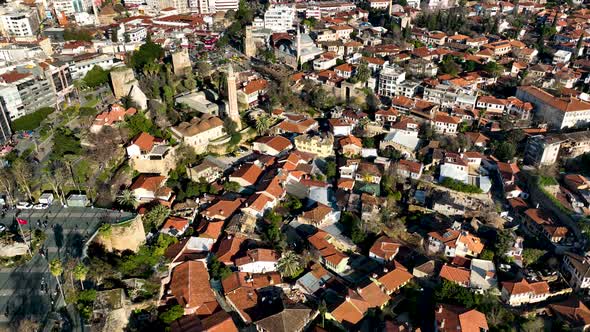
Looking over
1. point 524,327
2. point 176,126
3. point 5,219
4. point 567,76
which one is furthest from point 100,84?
point 567,76

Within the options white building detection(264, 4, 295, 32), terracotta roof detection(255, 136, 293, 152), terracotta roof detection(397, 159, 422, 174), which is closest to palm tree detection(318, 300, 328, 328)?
terracotta roof detection(397, 159, 422, 174)

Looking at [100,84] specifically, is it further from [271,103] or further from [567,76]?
[567,76]

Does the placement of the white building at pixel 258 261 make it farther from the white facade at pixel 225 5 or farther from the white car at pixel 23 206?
the white facade at pixel 225 5

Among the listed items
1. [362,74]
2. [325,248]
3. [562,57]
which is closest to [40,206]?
[325,248]

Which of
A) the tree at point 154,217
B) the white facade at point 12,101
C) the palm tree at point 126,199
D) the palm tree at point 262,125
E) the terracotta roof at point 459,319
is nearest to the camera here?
the terracotta roof at point 459,319

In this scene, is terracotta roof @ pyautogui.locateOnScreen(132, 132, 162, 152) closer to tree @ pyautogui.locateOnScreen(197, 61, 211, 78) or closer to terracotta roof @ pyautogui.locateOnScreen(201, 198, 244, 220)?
terracotta roof @ pyautogui.locateOnScreen(201, 198, 244, 220)

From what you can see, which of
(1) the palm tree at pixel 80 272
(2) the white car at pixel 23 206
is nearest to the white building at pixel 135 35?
(2) the white car at pixel 23 206

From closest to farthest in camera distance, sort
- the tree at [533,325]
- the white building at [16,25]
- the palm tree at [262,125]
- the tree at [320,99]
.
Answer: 1. the tree at [533,325]
2. the palm tree at [262,125]
3. the tree at [320,99]
4. the white building at [16,25]
